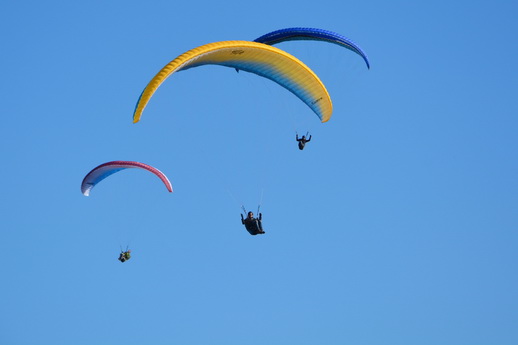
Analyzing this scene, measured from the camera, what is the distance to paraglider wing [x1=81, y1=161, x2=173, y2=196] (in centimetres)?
4609

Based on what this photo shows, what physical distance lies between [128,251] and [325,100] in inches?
411

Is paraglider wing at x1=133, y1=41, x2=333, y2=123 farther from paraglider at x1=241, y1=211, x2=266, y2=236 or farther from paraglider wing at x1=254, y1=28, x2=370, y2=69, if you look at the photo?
paraglider at x1=241, y1=211, x2=266, y2=236

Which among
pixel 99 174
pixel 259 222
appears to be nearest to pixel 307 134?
pixel 259 222

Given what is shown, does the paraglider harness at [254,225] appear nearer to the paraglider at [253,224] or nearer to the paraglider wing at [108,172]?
the paraglider at [253,224]

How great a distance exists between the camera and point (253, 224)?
4075 cm

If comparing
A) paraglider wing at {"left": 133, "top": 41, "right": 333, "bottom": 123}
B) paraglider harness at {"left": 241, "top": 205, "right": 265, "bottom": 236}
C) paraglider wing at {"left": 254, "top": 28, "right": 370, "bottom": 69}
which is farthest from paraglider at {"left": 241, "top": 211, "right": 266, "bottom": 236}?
paraglider wing at {"left": 254, "top": 28, "right": 370, "bottom": 69}

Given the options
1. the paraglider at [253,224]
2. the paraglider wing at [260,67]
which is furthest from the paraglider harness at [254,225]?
the paraglider wing at [260,67]

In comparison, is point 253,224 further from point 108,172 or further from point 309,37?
point 108,172

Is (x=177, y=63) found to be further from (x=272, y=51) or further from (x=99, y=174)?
(x=99, y=174)

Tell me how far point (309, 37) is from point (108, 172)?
30.8ft

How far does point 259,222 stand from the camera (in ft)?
134

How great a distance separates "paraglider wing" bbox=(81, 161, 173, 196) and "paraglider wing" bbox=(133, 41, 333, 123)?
6.38m

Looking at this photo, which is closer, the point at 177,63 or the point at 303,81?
the point at 177,63

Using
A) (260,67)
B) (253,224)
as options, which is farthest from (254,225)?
(260,67)
